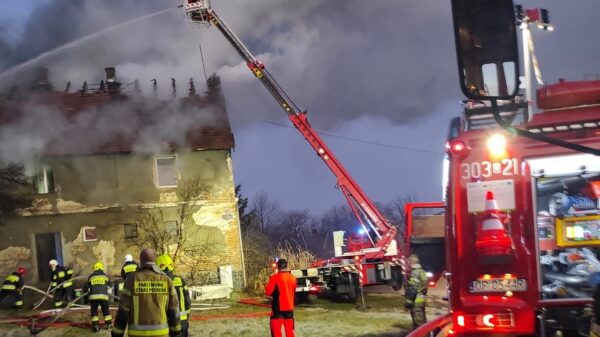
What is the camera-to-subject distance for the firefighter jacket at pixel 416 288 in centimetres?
898

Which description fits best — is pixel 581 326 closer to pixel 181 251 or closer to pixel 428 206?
pixel 428 206

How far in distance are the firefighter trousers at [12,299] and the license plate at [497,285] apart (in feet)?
41.2

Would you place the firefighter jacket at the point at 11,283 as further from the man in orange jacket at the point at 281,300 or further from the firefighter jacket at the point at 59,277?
the man in orange jacket at the point at 281,300

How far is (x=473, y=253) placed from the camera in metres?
4.49

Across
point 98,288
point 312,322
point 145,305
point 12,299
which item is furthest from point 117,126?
point 145,305

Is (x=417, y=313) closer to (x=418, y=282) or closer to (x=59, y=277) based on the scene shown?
(x=418, y=282)

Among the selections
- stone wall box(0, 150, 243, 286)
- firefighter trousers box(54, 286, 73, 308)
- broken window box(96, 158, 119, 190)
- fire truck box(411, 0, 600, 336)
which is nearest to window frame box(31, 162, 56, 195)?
stone wall box(0, 150, 243, 286)

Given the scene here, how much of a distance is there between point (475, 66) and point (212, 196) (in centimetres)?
1921

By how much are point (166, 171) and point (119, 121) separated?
8.56ft

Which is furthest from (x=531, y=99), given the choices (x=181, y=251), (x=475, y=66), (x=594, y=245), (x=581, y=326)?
(x=181, y=251)

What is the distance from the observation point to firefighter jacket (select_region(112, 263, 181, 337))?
579 cm

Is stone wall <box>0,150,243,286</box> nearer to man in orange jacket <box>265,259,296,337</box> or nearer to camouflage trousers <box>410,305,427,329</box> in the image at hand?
camouflage trousers <box>410,305,427,329</box>

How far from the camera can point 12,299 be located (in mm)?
17297

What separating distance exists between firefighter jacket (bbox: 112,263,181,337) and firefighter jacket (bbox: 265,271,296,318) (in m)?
2.63
